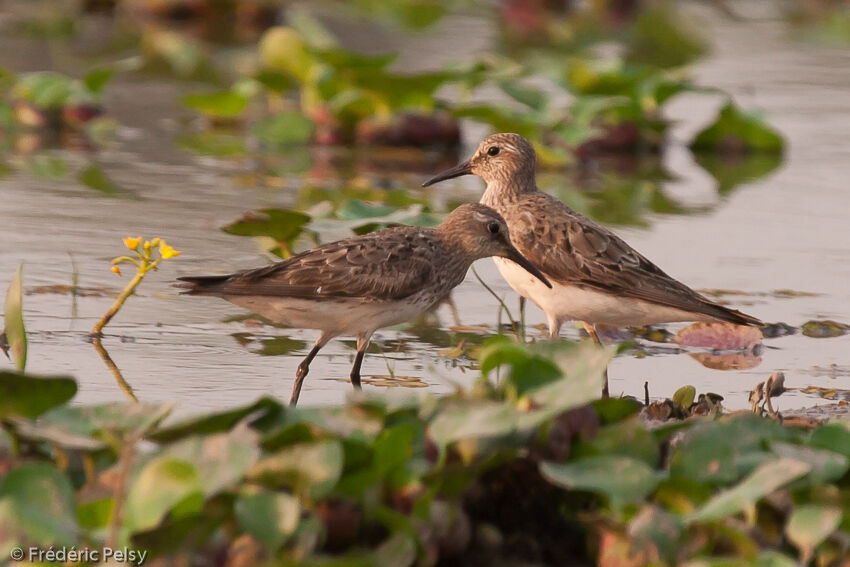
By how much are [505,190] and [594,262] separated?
95 cm

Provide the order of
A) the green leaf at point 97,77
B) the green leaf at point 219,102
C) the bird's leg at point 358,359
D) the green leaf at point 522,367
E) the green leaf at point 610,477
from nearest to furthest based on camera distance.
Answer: the green leaf at point 610,477 → the green leaf at point 522,367 → the bird's leg at point 358,359 → the green leaf at point 97,77 → the green leaf at point 219,102

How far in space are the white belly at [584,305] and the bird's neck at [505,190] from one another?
801 mm

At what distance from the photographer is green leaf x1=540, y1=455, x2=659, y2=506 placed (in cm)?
337

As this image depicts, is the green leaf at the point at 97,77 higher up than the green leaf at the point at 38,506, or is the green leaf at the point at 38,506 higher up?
the green leaf at the point at 97,77

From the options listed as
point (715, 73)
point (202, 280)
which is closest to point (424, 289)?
point (202, 280)

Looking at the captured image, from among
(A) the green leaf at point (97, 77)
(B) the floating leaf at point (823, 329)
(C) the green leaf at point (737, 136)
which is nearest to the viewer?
(B) the floating leaf at point (823, 329)

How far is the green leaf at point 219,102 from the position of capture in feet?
33.1

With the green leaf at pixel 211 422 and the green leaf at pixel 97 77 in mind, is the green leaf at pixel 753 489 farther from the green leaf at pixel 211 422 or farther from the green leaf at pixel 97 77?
the green leaf at pixel 97 77

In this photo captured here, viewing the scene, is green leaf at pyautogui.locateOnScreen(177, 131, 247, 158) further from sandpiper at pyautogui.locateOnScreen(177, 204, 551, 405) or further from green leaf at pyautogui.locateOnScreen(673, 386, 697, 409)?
green leaf at pyautogui.locateOnScreen(673, 386, 697, 409)

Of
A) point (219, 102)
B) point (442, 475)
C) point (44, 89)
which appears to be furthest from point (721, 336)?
point (44, 89)

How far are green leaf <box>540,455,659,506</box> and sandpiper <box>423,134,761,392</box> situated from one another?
7.99ft

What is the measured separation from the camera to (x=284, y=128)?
33.2 ft

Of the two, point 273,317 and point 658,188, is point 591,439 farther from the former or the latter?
point 658,188

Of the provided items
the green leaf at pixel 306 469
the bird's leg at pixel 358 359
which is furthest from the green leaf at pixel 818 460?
the bird's leg at pixel 358 359
